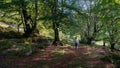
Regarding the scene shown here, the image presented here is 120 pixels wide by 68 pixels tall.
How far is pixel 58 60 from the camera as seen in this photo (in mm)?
23578

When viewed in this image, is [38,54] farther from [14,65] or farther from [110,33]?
[110,33]

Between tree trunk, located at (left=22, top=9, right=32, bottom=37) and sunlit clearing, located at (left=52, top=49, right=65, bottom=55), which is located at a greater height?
tree trunk, located at (left=22, top=9, right=32, bottom=37)

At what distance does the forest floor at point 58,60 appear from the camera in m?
21.9

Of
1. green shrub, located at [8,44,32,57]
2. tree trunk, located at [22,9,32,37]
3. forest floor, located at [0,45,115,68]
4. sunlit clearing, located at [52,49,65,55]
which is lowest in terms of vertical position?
forest floor, located at [0,45,115,68]

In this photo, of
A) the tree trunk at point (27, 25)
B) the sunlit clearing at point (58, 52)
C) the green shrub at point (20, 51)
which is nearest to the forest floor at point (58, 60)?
the sunlit clearing at point (58, 52)

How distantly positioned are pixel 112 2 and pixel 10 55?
15.4m

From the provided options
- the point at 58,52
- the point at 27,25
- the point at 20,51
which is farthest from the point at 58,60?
the point at 27,25

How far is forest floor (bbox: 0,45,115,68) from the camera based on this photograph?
21.9 m

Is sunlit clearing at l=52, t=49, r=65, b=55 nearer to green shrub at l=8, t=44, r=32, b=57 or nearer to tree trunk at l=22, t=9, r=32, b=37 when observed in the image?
green shrub at l=8, t=44, r=32, b=57

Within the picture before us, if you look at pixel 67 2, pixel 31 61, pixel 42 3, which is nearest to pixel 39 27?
pixel 42 3

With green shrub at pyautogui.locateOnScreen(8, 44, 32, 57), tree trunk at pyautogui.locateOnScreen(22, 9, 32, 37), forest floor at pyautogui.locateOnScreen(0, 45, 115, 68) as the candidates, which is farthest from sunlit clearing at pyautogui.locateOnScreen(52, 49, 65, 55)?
tree trunk at pyautogui.locateOnScreen(22, 9, 32, 37)

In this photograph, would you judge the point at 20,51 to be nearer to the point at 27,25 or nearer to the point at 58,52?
the point at 58,52

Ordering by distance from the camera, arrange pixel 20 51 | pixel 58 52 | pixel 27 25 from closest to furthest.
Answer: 1. pixel 20 51
2. pixel 58 52
3. pixel 27 25

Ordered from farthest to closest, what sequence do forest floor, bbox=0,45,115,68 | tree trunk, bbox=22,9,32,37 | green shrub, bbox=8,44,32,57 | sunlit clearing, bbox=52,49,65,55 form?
1. tree trunk, bbox=22,9,32,37
2. sunlit clearing, bbox=52,49,65,55
3. green shrub, bbox=8,44,32,57
4. forest floor, bbox=0,45,115,68
